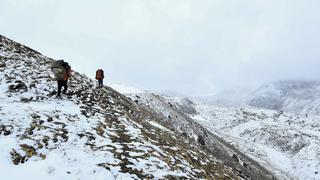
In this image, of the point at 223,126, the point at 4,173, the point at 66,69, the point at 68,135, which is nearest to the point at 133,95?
the point at 66,69

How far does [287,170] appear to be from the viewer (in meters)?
63.8

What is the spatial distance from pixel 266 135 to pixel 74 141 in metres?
76.0

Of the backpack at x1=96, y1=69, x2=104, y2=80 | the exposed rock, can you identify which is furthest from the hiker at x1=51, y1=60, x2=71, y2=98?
the backpack at x1=96, y1=69, x2=104, y2=80

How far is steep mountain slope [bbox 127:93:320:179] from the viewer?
60.0 meters

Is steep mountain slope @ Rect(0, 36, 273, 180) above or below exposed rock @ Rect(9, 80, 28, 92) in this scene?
below

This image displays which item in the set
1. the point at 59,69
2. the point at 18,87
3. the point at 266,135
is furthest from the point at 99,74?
the point at 266,135

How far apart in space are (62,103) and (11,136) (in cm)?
647

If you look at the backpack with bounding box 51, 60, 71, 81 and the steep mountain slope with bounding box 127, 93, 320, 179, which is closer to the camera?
the backpack with bounding box 51, 60, 71, 81

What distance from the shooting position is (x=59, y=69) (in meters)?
23.3

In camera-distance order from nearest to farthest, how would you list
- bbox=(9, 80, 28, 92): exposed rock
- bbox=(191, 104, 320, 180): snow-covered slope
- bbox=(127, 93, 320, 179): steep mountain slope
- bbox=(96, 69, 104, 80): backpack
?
1. bbox=(9, 80, 28, 92): exposed rock
2. bbox=(96, 69, 104, 80): backpack
3. bbox=(127, 93, 320, 179): steep mountain slope
4. bbox=(191, 104, 320, 180): snow-covered slope

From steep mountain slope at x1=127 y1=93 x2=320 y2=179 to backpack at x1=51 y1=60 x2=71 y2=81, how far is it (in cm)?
2334

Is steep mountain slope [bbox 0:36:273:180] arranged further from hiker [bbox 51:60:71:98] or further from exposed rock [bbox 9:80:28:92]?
hiker [bbox 51:60:71:98]

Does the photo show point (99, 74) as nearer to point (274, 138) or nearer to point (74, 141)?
point (74, 141)

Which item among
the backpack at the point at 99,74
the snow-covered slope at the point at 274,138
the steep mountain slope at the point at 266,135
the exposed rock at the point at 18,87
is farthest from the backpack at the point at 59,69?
the snow-covered slope at the point at 274,138
